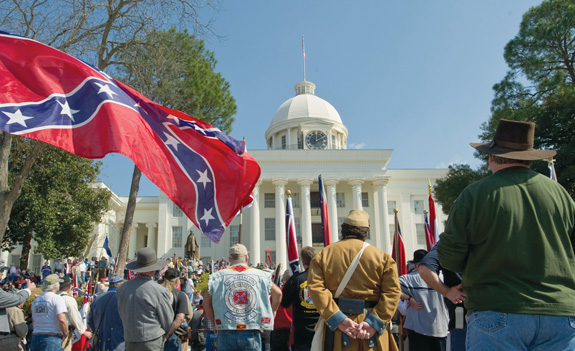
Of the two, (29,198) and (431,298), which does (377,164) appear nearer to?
(29,198)

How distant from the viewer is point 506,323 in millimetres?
2305

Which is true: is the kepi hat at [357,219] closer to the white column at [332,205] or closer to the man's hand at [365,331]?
the man's hand at [365,331]

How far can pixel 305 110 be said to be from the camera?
173 feet

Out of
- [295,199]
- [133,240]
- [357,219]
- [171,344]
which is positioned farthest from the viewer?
[133,240]

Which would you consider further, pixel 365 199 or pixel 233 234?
pixel 365 199

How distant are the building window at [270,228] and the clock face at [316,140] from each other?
10193mm

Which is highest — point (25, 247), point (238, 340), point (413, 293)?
point (25, 247)

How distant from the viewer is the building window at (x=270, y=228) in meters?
43.8

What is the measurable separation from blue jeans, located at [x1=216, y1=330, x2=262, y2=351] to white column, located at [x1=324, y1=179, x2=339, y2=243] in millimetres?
36000

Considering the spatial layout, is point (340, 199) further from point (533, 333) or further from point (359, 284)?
point (533, 333)

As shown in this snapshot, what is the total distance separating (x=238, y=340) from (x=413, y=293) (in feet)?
6.83

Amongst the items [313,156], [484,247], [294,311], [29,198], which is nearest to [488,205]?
[484,247]

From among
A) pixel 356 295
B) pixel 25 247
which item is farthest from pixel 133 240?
pixel 356 295

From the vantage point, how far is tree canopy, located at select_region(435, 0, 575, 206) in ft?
65.7
